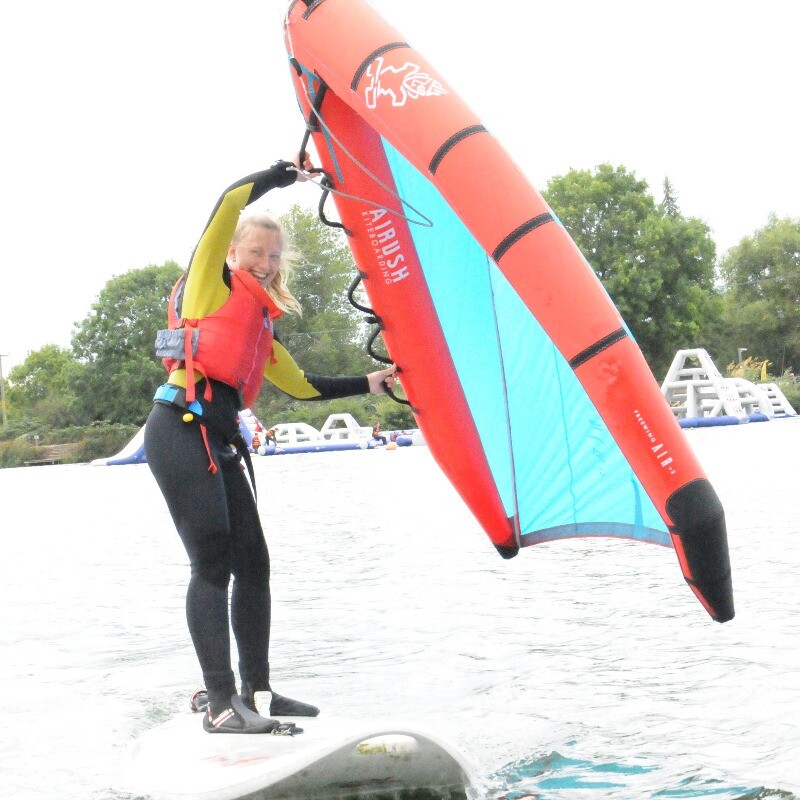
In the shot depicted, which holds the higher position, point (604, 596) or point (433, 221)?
point (433, 221)

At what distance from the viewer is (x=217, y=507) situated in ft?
10.8

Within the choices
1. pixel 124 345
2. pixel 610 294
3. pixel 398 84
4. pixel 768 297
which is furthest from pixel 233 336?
pixel 768 297

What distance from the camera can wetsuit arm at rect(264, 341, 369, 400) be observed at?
3.76 m

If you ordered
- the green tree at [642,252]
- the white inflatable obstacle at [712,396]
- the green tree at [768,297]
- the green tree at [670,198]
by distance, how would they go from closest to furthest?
1. the white inflatable obstacle at [712,396]
2. the green tree at [642,252]
3. the green tree at [768,297]
4. the green tree at [670,198]

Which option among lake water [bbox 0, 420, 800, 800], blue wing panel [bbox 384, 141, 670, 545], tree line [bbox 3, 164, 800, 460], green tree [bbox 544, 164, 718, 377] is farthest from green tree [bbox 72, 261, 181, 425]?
blue wing panel [bbox 384, 141, 670, 545]

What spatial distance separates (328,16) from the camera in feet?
13.5

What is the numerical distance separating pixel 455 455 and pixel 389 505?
844cm

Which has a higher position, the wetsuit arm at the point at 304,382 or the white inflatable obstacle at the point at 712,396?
the white inflatable obstacle at the point at 712,396

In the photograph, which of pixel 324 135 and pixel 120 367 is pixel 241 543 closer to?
pixel 324 135

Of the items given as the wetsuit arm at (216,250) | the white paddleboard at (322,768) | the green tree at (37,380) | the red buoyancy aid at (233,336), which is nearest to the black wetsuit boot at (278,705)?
the white paddleboard at (322,768)

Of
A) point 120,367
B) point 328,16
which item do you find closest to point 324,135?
point 328,16

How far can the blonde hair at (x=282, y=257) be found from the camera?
3547mm

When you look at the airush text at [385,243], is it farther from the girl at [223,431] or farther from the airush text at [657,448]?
the airush text at [657,448]

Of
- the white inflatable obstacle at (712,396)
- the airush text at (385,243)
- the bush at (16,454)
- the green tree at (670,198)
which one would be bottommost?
the airush text at (385,243)
